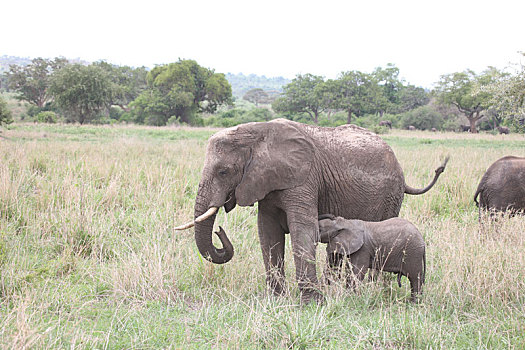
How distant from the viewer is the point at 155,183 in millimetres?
8711

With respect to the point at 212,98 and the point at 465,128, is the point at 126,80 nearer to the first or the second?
the point at 212,98

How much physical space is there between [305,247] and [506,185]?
3.78 meters

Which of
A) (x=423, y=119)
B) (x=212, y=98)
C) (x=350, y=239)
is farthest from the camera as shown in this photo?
(x=212, y=98)

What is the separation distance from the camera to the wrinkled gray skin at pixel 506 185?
20.1ft

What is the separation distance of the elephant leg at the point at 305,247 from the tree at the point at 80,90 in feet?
116

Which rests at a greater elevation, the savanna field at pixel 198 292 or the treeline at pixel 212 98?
the treeline at pixel 212 98

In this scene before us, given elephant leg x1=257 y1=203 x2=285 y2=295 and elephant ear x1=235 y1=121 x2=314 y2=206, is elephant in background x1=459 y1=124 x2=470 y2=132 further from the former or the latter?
elephant ear x1=235 y1=121 x2=314 y2=206

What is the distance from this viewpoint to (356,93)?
4662cm

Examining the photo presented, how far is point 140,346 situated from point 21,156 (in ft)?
26.6

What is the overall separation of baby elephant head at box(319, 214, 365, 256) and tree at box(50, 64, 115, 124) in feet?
116

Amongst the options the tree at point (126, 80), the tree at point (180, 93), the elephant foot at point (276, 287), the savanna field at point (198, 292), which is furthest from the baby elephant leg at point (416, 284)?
the tree at point (126, 80)

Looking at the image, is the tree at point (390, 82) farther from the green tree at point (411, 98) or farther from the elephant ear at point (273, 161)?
the elephant ear at point (273, 161)

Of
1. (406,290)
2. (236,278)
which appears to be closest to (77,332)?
(236,278)

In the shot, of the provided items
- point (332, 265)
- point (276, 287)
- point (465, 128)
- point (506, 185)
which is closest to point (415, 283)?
point (332, 265)
